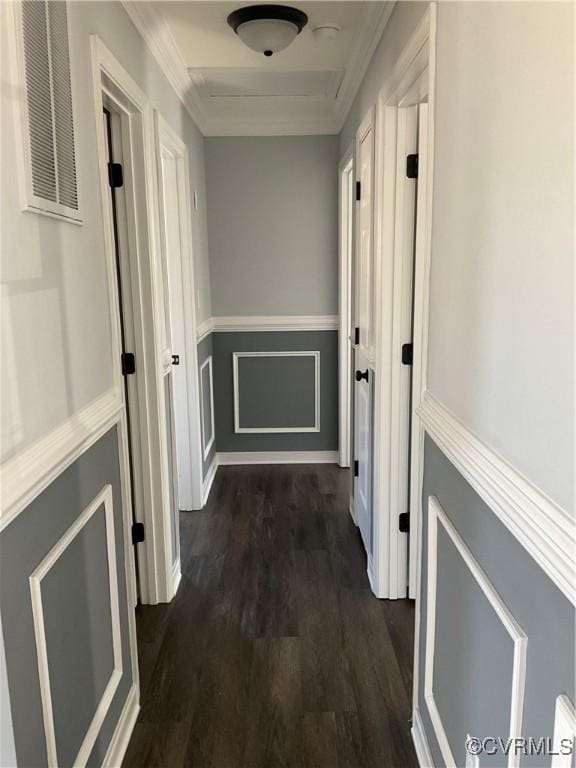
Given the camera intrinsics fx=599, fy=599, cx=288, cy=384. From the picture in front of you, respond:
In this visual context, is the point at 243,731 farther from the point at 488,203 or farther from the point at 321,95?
the point at 321,95

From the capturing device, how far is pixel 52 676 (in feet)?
4.40

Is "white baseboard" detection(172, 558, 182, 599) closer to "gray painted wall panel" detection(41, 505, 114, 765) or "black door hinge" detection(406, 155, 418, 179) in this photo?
"gray painted wall panel" detection(41, 505, 114, 765)

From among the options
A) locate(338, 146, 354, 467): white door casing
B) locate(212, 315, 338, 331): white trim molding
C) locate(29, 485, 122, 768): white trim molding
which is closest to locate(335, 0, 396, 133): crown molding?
locate(338, 146, 354, 467): white door casing

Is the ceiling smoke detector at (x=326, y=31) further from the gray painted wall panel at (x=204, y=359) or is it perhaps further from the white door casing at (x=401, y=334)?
the gray painted wall panel at (x=204, y=359)

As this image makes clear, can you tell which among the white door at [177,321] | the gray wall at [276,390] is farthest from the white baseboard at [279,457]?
the white door at [177,321]

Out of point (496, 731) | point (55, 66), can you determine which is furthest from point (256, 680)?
point (55, 66)

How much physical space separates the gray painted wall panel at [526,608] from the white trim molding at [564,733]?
0.06 feet

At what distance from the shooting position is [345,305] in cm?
423

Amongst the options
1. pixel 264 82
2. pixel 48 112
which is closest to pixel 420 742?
pixel 48 112

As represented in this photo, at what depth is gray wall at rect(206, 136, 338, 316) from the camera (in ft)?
13.8

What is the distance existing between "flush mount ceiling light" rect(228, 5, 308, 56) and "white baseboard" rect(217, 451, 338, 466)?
2853 millimetres

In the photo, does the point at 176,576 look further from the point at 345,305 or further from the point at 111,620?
the point at 345,305

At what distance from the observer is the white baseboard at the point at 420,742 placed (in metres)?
1.71

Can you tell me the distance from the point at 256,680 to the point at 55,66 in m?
2.04
